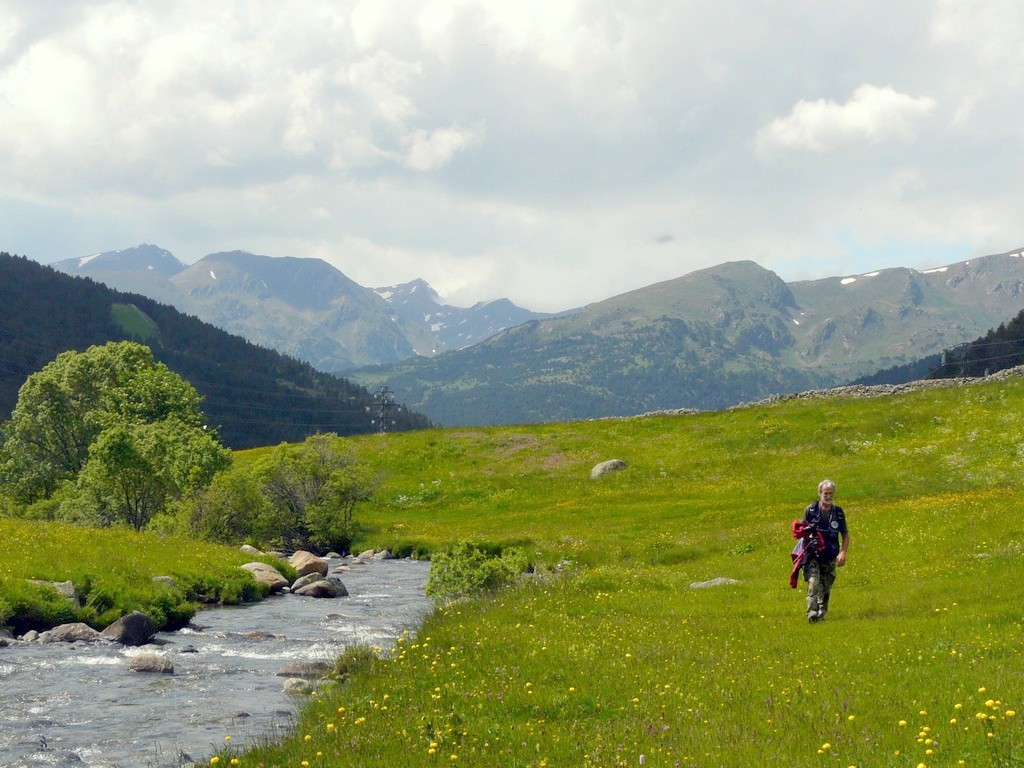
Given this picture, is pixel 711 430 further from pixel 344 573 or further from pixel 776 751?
pixel 776 751

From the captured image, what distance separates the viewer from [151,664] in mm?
22422

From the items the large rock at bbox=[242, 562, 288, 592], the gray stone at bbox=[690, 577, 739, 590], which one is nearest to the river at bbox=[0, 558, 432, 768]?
the large rock at bbox=[242, 562, 288, 592]

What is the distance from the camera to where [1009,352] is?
151000mm

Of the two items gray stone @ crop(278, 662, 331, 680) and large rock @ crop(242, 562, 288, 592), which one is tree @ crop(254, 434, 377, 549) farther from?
gray stone @ crop(278, 662, 331, 680)

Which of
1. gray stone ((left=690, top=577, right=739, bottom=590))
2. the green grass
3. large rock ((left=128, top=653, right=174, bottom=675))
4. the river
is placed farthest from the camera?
gray stone ((left=690, top=577, right=739, bottom=590))

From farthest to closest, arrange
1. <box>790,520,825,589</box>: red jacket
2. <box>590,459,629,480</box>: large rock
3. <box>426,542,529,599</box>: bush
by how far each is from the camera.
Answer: <box>590,459,629,480</box>: large rock < <box>426,542,529,599</box>: bush < <box>790,520,825,589</box>: red jacket

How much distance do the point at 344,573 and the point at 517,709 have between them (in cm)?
3636

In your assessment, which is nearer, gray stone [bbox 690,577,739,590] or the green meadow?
the green meadow

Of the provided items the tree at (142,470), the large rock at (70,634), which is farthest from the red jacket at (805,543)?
the tree at (142,470)

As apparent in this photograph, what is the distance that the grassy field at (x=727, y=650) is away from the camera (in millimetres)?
10844

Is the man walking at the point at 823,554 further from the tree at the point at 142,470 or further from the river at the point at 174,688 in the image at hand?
the tree at the point at 142,470

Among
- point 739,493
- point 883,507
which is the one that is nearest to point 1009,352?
point 739,493

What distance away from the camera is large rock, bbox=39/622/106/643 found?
25828 millimetres

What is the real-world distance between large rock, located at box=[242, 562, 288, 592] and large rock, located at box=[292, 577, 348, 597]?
3.59ft
